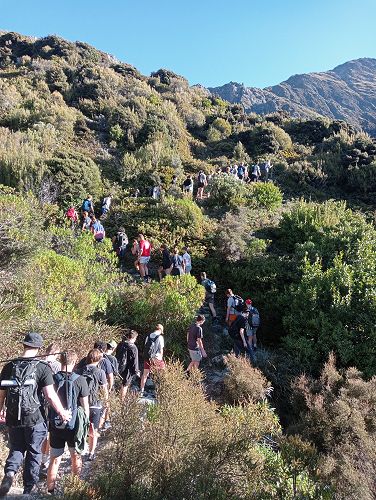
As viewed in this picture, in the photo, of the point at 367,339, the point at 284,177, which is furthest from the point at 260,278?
the point at 284,177

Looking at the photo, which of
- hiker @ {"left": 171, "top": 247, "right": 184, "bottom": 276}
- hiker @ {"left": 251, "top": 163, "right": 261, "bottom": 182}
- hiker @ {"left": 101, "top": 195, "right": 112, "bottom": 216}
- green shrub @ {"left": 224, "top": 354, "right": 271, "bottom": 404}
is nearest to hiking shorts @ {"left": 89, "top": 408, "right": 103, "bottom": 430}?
green shrub @ {"left": 224, "top": 354, "right": 271, "bottom": 404}

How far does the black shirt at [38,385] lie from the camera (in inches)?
150

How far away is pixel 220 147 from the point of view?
26672 mm

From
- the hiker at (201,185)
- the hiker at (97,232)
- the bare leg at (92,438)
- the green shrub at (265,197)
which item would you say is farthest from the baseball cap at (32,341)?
the hiker at (201,185)

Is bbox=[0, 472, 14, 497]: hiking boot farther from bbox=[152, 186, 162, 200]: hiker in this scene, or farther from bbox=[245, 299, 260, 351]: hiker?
bbox=[152, 186, 162, 200]: hiker

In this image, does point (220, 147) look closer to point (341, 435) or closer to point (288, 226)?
point (288, 226)

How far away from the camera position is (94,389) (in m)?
4.73

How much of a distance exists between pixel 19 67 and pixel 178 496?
34.6m

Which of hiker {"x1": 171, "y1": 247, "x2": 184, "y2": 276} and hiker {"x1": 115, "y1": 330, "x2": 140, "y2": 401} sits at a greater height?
hiker {"x1": 171, "y1": 247, "x2": 184, "y2": 276}

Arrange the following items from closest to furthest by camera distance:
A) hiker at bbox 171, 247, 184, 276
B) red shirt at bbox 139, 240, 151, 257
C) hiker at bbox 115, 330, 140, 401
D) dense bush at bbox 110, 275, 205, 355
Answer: hiker at bbox 115, 330, 140, 401, dense bush at bbox 110, 275, 205, 355, hiker at bbox 171, 247, 184, 276, red shirt at bbox 139, 240, 151, 257

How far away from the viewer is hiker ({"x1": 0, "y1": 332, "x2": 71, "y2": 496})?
380 cm

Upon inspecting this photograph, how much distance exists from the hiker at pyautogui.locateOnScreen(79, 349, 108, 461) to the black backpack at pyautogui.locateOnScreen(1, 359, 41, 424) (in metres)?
0.89

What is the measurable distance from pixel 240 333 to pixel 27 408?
18.4ft

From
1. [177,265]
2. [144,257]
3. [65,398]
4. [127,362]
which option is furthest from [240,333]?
[65,398]
